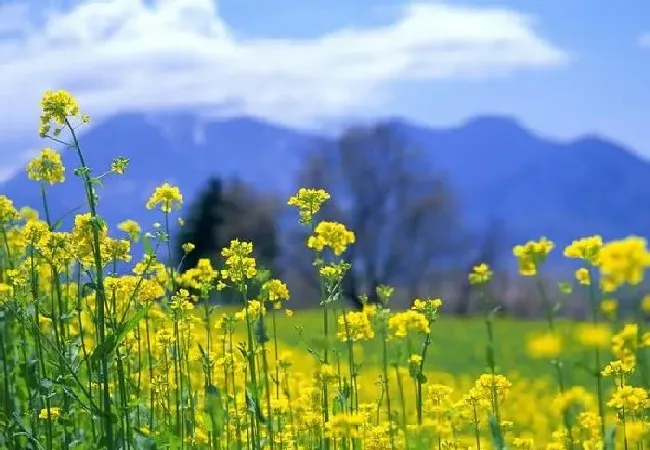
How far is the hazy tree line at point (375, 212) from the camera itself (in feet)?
171

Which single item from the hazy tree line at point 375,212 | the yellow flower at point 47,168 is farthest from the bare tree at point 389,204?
the yellow flower at point 47,168

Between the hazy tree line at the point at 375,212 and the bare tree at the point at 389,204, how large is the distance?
5 centimetres

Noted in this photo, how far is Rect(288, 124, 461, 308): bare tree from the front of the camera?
177ft

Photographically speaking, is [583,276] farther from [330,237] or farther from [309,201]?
[309,201]

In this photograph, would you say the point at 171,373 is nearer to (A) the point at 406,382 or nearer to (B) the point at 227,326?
(B) the point at 227,326

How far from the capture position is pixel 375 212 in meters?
56.0

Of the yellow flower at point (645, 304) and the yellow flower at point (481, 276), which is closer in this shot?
the yellow flower at point (645, 304)

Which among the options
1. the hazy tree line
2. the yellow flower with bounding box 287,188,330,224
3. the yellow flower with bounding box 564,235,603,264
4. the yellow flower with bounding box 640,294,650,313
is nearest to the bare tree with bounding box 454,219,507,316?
the hazy tree line

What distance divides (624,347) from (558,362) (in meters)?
0.68

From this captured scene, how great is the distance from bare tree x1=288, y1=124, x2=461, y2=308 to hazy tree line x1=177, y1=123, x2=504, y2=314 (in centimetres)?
5

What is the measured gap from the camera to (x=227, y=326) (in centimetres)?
477

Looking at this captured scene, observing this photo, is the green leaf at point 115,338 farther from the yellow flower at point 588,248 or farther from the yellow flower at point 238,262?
the yellow flower at point 588,248

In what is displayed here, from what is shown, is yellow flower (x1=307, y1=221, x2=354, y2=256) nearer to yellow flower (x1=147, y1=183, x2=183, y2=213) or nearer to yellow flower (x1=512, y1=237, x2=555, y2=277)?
yellow flower (x1=147, y1=183, x2=183, y2=213)

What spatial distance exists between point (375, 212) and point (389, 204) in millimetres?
1420
